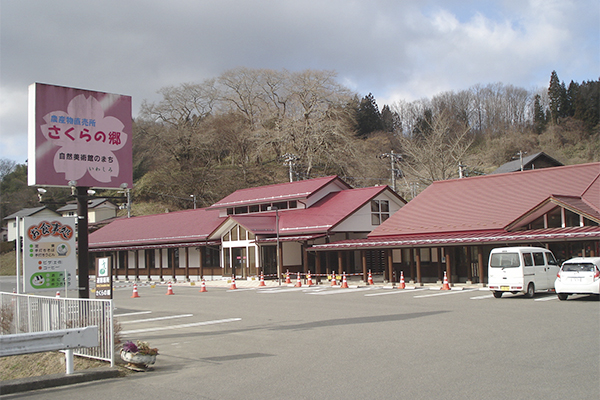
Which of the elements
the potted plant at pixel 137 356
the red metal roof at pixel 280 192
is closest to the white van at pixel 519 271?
the potted plant at pixel 137 356

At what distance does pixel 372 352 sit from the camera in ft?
31.9

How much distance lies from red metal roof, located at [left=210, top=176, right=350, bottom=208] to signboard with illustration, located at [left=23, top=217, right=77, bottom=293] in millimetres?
28464

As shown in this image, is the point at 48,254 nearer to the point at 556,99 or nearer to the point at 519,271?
the point at 519,271

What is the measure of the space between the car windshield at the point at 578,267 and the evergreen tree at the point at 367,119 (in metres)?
66.6

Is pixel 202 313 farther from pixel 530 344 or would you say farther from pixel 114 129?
pixel 530 344

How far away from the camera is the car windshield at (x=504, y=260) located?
1896 centimetres

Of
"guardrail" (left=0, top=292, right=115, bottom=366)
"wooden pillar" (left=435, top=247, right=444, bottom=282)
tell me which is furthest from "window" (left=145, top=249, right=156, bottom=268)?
"guardrail" (left=0, top=292, right=115, bottom=366)

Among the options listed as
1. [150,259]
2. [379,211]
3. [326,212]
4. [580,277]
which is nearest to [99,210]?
[150,259]

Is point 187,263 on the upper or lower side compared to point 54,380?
upper

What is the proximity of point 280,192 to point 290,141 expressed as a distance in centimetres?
1744

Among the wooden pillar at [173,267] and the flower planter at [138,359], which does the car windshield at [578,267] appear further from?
the wooden pillar at [173,267]

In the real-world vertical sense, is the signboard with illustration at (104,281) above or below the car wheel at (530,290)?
above

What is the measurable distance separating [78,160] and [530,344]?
10795mm

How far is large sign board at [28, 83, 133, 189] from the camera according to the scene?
1222 centimetres
